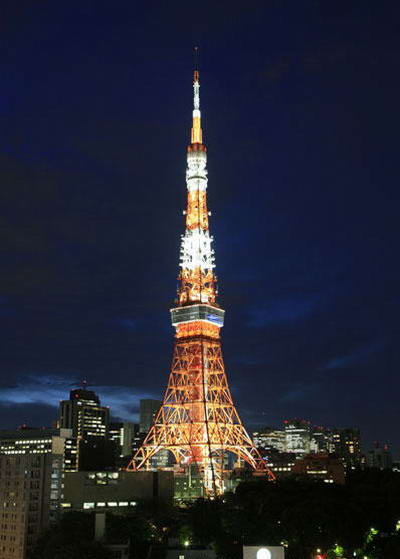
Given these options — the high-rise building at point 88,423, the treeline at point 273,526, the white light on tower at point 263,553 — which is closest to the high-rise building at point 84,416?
the high-rise building at point 88,423

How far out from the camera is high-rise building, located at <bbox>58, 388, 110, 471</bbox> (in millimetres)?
142875

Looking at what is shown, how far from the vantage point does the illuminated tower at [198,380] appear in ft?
225

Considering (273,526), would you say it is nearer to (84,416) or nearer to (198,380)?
(198,380)

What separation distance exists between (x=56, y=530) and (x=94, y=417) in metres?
109

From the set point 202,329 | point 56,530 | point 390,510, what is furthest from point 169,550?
point 202,329

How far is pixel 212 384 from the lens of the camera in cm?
7156

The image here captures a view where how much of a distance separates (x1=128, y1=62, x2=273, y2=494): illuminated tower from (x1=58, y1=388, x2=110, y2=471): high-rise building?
73855 mm

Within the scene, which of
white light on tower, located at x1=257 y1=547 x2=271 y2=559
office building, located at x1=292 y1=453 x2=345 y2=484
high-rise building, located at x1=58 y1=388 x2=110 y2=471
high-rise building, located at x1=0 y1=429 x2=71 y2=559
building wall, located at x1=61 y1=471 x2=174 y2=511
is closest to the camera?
white light on tower, located at x1=257 y1=547 x2=271 y2=559

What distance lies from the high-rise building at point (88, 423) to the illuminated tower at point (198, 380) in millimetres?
73855

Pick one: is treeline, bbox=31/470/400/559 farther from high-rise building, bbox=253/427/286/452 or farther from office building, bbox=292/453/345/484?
high-rise building, bbox=253/427/286/452

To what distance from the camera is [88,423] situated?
149875mm

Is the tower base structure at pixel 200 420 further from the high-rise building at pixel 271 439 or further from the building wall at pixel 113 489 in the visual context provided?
the high-rise building at pixel 271 439

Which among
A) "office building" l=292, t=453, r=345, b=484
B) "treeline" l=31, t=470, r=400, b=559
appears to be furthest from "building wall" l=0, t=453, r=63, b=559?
"office building" l=292, t=453, r=345, b=484

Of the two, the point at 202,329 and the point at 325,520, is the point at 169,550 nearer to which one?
the point at 325,520
